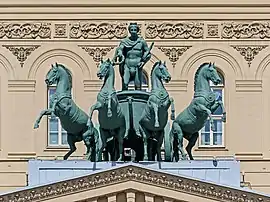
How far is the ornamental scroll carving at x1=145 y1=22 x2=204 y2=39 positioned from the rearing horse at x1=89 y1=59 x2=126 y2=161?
31.4ft

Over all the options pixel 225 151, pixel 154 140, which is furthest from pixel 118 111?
pixel 225 151

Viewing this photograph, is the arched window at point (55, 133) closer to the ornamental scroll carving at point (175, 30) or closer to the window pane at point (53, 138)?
the window pane at point (53, 138)

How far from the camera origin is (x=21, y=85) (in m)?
47.2

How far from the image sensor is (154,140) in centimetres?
3791

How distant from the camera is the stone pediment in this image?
35.3m

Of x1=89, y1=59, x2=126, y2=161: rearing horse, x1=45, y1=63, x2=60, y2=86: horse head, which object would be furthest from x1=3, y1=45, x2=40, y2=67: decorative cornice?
x1=89, y1=59, x2=126, y2=161: rearing horse

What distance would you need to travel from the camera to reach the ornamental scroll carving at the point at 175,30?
47188 mm

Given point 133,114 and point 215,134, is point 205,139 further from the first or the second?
point 133,114

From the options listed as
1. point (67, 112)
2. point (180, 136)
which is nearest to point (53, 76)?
point (67, 112)

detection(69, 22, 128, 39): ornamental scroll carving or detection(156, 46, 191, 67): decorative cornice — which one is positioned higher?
detection(69, 22, 128, 39): ornamental scroll carving

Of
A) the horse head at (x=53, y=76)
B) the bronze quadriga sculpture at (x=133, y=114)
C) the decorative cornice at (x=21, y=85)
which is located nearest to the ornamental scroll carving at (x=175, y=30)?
the decorative cornice at (x=21, y=85)

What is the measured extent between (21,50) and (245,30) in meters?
6.72

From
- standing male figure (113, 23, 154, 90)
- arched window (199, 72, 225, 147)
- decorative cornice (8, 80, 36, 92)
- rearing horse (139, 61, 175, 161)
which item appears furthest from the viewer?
decorative cornice (8, 80, 36, 92)

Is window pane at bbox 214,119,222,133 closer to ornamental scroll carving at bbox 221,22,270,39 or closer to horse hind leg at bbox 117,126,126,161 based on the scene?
ornamental scroll carving at bbox 221,22,270,39
